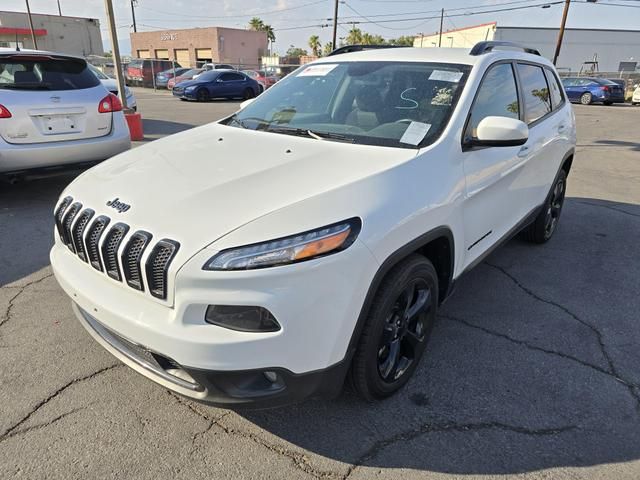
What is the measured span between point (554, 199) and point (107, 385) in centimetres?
431

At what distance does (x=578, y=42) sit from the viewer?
6191 cm

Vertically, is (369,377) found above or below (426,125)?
below

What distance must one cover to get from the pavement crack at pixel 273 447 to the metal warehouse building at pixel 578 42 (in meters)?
61.3

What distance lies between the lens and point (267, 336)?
187cm

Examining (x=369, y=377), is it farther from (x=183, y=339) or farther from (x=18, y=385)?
(x=18, y=385)

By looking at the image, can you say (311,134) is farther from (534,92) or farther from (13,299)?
(13,299)

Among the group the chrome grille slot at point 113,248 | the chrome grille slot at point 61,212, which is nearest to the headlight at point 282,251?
the chrome grille slot at point 113,248

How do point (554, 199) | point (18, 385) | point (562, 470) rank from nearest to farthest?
1. point (562, 470)
2. point (18, 385)
3. point (554, 199)

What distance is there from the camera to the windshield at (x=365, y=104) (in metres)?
2.82

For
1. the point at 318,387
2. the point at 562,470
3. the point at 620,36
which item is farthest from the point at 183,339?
the point at 620,36

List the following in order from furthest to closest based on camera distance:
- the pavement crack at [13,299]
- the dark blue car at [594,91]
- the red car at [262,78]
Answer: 1. the red car at [262,78]
2. the dark blue car at [594,91]
3. the pavement crack at [13,299]

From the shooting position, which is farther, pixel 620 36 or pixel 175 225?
pixel 620 36

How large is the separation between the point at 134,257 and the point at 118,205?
340mm

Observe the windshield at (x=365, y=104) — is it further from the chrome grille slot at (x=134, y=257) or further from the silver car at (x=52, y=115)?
the silver car at (x=52, y=115)
